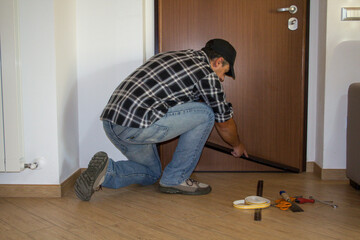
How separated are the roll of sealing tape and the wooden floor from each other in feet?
0.08

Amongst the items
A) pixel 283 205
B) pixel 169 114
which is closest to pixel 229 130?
pixel 169 114

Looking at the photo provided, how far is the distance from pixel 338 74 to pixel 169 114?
1.09 metres

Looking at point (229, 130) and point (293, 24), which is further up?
point (293, 24)

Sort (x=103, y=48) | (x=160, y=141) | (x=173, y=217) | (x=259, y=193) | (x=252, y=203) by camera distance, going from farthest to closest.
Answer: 1. (x=103, y=48)
2. (x=259, y=193)
3. (x=160, y=141)
4. (x=252, y=203)
5. (x=173, y=217)

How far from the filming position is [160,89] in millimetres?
1659

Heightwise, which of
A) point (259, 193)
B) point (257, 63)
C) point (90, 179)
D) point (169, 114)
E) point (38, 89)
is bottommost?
point (259, 193)

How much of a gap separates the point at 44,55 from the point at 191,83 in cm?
72

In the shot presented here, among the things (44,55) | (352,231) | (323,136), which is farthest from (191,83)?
(323,136)

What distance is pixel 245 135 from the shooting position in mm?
2436

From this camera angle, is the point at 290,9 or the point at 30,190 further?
the point at 290,9

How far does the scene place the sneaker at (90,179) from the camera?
5.60ft

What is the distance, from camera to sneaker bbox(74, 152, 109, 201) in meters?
1.71

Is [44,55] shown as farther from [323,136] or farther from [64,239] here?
[323,136]

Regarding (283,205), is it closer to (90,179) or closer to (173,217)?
(173,217)
